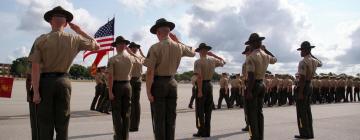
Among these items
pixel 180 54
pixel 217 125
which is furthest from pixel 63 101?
pixel 217 125

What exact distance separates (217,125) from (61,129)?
677 centimetres

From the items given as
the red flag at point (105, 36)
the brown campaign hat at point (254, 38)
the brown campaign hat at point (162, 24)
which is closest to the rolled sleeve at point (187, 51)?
the brown campaign hat at point (162, 24)

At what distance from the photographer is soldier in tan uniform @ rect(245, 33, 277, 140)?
24.5ft

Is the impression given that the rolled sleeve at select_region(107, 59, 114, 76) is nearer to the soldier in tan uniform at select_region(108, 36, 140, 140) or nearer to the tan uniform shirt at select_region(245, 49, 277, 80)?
the soldier in tan uniform at select_region(108, 36, 140, 140)

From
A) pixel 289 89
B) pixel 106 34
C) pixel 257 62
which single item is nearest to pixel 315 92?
pixel 289 89

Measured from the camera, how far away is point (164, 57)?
6332 mm

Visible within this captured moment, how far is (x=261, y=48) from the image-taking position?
8.34 m

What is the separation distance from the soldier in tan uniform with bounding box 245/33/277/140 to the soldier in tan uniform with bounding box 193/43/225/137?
1.55 metres

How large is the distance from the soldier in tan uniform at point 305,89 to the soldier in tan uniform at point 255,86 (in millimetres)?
1358

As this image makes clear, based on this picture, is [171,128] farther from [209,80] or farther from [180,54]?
[209,80]

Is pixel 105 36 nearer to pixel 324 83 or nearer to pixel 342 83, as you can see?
pixel 324 83

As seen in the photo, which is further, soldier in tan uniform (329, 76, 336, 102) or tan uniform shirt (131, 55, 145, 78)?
soldier in tan uniform (329, 76, 336, 102)

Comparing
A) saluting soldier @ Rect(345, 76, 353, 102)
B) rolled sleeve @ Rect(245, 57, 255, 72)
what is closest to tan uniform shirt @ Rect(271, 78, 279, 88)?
saluting soldier @ Rect(345, 76, 353, 102)

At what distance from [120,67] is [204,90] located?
2.10 m
